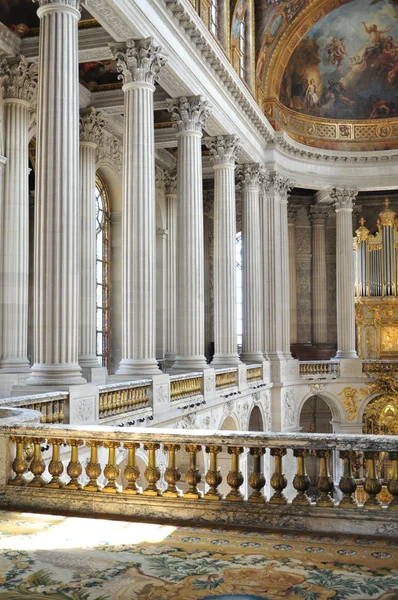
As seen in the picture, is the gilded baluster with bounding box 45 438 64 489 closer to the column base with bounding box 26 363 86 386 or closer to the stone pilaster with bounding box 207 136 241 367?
the column base with bounding box 26 363 86 386

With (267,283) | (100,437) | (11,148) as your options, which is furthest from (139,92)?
(267,283)

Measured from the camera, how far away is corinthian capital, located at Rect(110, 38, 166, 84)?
1474cm

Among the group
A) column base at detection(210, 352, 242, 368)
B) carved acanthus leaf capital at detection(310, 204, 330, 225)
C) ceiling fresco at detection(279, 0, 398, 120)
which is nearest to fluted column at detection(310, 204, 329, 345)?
carved acanthus leaf capital at detection(310, 204, 330, 225)

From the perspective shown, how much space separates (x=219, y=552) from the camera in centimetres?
521

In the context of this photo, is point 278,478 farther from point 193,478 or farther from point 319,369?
point 319,369

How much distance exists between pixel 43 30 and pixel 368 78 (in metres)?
21.4

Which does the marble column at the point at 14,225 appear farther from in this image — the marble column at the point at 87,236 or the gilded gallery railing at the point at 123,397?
the marble column at the point at 87,236

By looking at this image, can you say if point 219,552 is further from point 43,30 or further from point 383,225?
point 383,225

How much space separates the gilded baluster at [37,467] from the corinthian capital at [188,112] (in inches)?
510

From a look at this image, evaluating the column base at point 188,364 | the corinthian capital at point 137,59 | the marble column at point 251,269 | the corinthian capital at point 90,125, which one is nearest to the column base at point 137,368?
the column base at point 188,364

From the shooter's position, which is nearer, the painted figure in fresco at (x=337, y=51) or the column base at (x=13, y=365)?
the column base at (x=13, y=365)

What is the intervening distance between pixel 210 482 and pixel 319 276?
27084mm

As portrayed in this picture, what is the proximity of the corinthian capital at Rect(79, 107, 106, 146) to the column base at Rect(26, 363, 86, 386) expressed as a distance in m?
9.62

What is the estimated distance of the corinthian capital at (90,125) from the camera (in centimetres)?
1911
